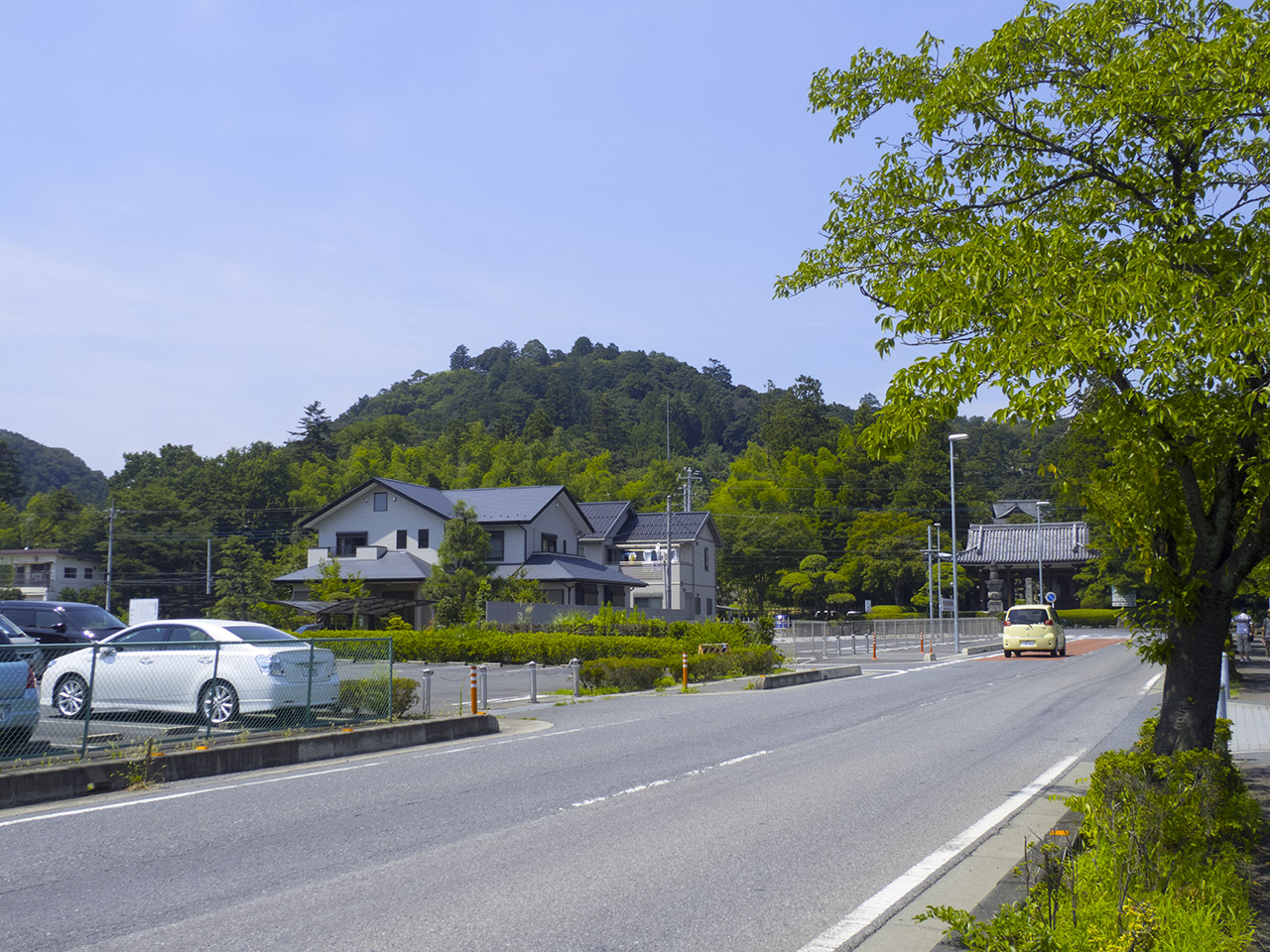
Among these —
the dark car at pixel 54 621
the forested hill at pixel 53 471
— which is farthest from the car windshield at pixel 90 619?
the forested hill at pixel 53 471

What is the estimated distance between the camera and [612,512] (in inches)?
2411

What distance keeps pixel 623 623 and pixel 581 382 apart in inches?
5233

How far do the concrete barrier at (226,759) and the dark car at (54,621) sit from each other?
418 inches

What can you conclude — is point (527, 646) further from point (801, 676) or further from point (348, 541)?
point (348, 541)

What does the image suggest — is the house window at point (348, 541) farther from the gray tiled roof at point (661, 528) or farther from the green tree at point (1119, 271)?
the green tree at point (1119, 271)

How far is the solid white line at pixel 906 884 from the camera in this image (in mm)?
5320

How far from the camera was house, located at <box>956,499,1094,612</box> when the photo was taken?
2872 inches

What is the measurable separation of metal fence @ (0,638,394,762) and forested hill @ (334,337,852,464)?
9444cm

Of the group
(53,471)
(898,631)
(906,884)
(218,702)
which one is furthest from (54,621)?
(53,471)

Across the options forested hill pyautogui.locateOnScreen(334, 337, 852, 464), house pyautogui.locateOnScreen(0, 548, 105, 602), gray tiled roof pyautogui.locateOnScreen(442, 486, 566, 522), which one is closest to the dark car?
gray tiled roof pyautogui.locateOnScreen(442, 486, 566, 522)

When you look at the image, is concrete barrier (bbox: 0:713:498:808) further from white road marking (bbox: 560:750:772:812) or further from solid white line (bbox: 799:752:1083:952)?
solid white line (bbox: 799:752:1083:952)

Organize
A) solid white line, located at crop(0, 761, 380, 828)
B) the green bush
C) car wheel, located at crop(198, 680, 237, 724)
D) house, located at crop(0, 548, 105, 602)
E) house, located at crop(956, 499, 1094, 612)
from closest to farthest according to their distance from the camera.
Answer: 1. solid white line, located at crop(0, 761, 380, 828)
2. car wheel, located at crop(198, 680, 237, 724)
3. the green bush
4. house, located at crop(956, 499, 1094, 612)
5. house, located at crop(0, 548, 105, 602)

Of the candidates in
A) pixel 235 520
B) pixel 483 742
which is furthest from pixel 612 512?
pixel 483 742

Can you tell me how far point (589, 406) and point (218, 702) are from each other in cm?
13980
